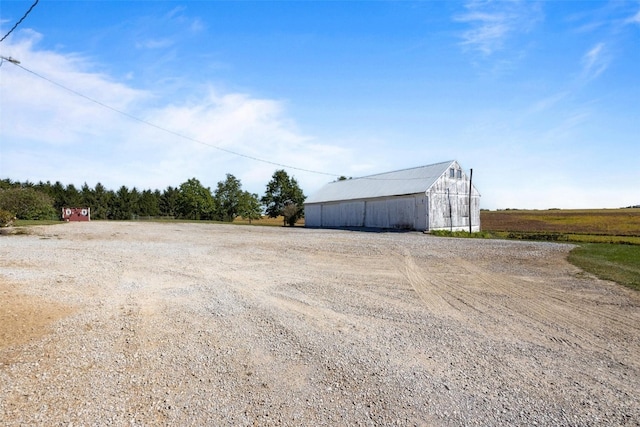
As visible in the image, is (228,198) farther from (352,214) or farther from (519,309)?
(519,309)

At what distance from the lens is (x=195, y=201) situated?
82375 millimetres

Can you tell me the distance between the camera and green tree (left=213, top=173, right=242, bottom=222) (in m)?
81.2

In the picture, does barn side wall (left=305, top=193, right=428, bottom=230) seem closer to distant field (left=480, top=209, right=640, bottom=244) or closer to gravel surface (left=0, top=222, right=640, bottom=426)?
distant field (left=480, top=209, right=640, bottom=244)

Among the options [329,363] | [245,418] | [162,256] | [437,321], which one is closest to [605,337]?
[437,321]

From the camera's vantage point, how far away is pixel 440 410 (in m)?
3.57

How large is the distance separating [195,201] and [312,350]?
8226cm

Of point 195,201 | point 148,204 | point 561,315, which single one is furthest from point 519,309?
point 148,204

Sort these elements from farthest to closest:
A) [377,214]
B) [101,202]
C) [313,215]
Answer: [101,202] → [313,215] → [377,214]

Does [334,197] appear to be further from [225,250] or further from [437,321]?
[437,321]

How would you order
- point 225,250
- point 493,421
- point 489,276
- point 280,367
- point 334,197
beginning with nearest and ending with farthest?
point 493,421
point 280,367
point 489,276
point 225,250
point 334,197

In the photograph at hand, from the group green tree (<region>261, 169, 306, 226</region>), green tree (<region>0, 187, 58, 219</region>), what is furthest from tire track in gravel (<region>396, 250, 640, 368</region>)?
green tree (<region>261, 169, 306, 226</region>)

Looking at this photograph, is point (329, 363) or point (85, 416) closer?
point (85, 416)

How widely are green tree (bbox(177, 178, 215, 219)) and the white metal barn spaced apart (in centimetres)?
4889

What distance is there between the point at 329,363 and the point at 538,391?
2.32m
